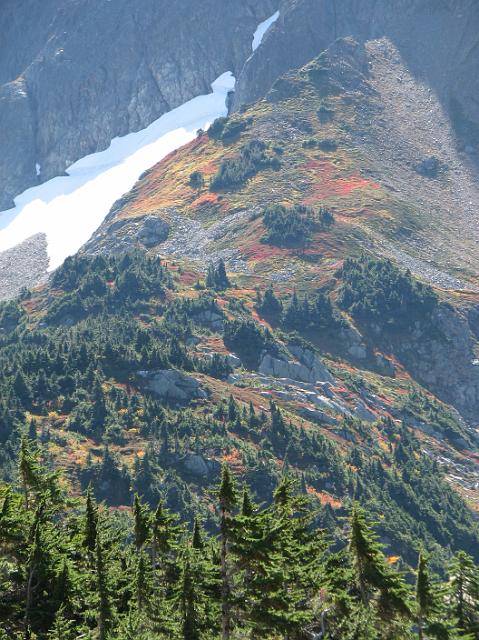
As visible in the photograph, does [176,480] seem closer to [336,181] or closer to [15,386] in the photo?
[15,386]

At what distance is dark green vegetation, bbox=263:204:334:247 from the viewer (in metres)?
172

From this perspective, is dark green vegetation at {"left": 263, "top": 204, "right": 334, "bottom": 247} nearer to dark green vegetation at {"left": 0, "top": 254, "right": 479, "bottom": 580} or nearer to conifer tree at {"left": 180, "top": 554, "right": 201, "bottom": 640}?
dark green vegetation at {"left": 0, "top": 254, "right": 479, "bottom": 580}

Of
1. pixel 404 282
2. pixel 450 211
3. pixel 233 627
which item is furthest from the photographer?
pixel 450 211

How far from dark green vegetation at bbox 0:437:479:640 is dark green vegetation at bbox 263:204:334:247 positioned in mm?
132283

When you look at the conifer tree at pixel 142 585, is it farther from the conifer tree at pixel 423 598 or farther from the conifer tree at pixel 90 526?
the conifer tree at pixel 423 598

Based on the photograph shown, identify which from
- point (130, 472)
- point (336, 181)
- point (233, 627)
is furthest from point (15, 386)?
point (336, 181)

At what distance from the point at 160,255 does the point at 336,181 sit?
46050 mm

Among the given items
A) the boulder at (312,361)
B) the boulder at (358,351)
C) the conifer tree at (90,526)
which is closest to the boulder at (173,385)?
the boulder at (312,361)

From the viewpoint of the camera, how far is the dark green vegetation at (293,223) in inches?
6777

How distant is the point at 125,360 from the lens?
113500 mm

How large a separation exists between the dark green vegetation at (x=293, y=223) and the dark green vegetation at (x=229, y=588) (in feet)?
434

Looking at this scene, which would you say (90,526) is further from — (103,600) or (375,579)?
(375,579)

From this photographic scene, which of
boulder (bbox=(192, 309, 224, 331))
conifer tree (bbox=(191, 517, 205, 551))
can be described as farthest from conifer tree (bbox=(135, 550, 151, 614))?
boulder (bbox=(192, 309, 224, 331))

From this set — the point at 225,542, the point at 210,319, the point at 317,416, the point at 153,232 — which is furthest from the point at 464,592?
the point at 153,232
